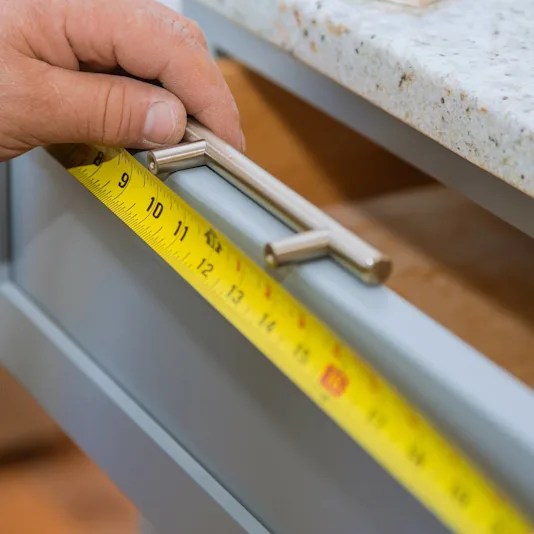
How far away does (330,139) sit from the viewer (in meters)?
0.69

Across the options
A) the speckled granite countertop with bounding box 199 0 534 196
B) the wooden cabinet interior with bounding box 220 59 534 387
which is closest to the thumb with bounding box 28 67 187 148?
the speckled granite countertop with bounding box 199 0 534 196

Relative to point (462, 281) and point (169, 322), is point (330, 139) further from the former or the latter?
point (169, 322)

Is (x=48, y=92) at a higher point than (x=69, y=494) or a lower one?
higher

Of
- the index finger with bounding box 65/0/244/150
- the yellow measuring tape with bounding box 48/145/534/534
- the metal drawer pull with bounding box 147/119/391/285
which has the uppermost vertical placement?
the index finger with bounding box 65/0/244/150

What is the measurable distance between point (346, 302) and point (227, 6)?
14.2 inches

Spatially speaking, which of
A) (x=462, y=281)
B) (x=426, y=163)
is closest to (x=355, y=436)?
(x=426, y=163)

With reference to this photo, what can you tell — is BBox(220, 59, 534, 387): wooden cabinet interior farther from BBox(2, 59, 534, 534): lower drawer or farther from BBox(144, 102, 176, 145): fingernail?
BBox(144, 102, 176, 145): fingernail

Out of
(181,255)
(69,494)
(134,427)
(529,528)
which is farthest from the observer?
(69,494)

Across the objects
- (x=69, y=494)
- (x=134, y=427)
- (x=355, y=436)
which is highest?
(x=355, y=436)

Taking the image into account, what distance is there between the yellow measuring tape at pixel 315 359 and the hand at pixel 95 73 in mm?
24

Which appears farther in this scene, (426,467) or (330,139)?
(330,139)

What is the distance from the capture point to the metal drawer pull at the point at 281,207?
29 centimetres

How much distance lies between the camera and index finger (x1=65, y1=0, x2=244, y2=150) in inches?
15.4

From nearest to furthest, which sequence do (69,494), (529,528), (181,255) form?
1. (529,528)
2. (181,255)
3. (69,494)
